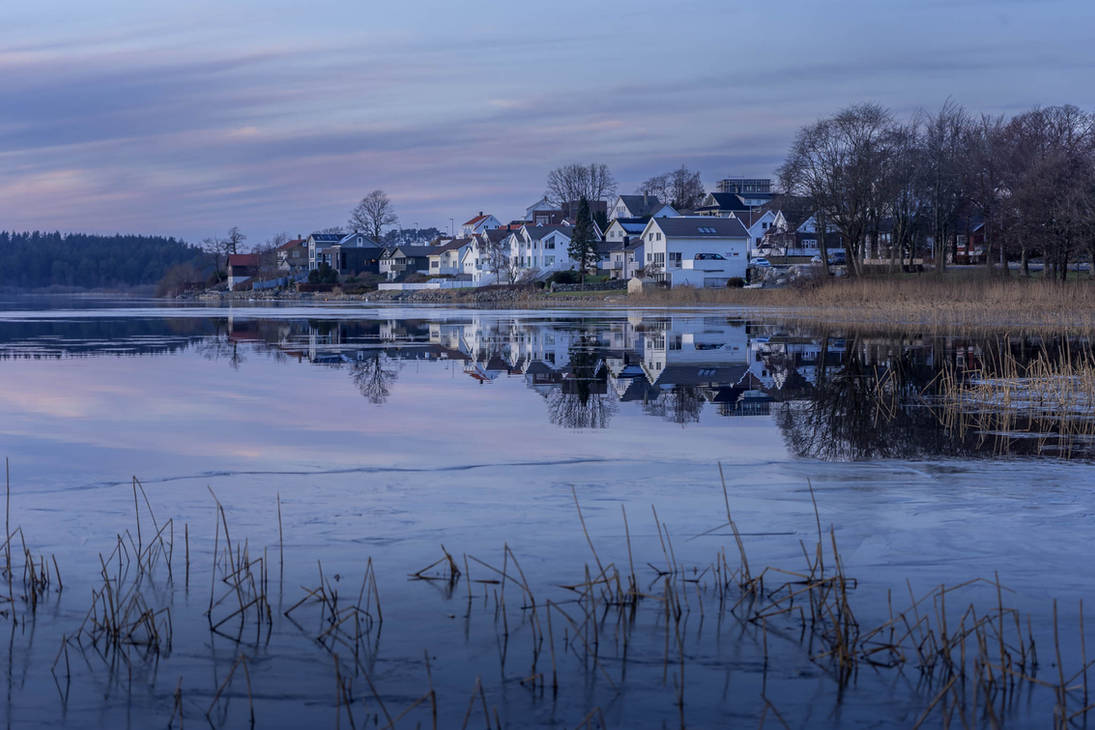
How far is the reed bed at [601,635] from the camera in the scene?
209 inches

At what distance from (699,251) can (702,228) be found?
2.18m

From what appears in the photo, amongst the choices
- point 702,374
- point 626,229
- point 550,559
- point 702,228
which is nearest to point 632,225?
point 626,229

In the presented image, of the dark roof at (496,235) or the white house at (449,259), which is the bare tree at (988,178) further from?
the white house at (449,259)

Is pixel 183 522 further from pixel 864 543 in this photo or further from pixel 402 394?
pixel 402 394

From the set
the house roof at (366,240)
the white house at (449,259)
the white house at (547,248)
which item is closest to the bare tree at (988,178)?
the white house at (547,248)

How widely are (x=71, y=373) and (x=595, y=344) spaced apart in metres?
15.2

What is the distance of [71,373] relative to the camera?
23203mm

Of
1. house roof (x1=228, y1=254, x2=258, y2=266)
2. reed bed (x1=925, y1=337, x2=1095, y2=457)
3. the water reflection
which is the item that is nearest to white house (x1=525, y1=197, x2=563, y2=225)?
house roof (x1=228, y1=254, x2=258, y2=266)

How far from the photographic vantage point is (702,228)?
102875 millimetres

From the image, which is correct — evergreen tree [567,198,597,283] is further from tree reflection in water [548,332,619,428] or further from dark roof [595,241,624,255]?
tree reflection in water [548,332,619,428]

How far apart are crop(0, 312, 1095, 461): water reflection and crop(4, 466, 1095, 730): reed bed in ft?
18.6

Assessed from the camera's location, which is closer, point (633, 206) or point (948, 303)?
point (948, 303)

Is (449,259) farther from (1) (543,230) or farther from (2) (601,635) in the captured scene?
(2) (601,635)

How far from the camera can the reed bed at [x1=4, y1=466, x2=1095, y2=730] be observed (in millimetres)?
5312
